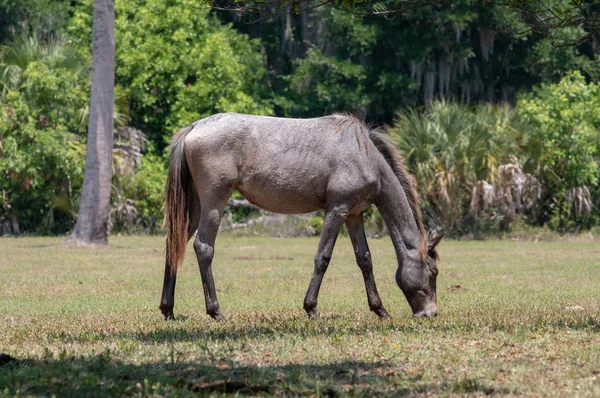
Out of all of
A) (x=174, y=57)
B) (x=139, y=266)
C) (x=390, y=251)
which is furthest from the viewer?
(x=174, y=57)

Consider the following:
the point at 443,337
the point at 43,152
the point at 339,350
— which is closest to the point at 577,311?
the point at 443,337

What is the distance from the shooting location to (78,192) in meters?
31.1

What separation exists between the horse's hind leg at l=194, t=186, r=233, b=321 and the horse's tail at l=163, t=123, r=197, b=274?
0.19 meters

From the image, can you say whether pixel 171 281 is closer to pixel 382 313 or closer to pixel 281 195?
pixel 281 195

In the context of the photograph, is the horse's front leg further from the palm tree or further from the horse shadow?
the palm tree

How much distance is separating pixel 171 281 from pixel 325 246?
65.0 inches

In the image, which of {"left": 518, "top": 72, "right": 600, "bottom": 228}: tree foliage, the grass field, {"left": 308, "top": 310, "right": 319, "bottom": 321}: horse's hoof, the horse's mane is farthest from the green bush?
{"left": 308, "top": 310, "right": 319, "bottom": 321}: horse's hoof

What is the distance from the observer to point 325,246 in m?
11.3

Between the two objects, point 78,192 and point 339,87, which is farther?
point 339,87

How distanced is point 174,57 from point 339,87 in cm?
563

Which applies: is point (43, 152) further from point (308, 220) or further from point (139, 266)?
point (139, 266)

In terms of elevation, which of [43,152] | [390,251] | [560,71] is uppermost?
[560,71]

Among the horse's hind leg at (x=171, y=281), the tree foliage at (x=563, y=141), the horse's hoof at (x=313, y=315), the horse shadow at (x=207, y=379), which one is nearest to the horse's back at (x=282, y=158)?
the horse's hind leg at (x=171, y=281)

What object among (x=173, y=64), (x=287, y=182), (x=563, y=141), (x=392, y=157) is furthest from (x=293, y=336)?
(x=173, y=64)
